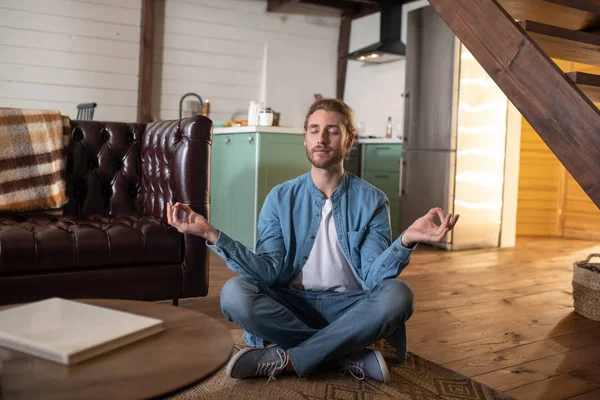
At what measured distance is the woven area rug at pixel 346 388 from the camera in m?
1.64

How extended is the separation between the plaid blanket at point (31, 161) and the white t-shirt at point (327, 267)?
1.31 meters

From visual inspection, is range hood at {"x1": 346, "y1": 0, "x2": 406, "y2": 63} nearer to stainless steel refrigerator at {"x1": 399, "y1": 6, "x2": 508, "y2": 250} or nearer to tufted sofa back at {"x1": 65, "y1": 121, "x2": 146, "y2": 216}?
stainless steel refrigerator at {"x1": 399, "y1": 6, "x2": 508, "y2": 250}

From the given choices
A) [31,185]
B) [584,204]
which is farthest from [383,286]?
[584,204]

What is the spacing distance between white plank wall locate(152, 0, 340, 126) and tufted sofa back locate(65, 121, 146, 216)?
11.1 ft

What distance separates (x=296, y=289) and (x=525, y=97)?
1.09 meters

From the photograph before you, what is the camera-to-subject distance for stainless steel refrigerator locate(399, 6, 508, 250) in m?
4.56

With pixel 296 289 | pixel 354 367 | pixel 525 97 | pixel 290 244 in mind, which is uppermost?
pixel 525 97

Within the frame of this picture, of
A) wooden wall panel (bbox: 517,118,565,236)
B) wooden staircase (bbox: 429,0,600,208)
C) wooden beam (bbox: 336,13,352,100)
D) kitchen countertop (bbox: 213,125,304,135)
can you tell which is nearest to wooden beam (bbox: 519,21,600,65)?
wooden staircase (bbox: 429,0,600,208)

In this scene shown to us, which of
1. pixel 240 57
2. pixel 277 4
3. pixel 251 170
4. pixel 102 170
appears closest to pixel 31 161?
pixel 102 170

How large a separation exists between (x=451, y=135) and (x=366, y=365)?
312 cm

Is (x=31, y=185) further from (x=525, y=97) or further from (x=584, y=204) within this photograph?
(x=584, y=204)

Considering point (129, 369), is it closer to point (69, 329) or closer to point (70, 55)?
point (69, 329)

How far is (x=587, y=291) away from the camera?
8.86 ft

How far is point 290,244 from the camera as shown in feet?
6.22
